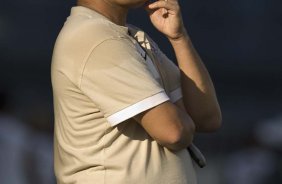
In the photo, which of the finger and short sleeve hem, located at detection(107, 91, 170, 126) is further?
the finger

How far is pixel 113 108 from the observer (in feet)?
5.73

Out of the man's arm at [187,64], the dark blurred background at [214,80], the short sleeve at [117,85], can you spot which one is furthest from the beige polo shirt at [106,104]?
the dark blurred background at [214,80]

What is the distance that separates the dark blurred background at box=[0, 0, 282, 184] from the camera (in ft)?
11.4

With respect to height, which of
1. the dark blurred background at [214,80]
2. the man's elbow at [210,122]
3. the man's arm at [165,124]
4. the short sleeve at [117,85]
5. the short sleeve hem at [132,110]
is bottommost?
the dark blurred background at [214,80]

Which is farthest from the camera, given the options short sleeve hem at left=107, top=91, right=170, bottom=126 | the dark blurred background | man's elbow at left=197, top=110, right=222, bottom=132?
the dark blurred background

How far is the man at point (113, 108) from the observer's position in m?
1.75

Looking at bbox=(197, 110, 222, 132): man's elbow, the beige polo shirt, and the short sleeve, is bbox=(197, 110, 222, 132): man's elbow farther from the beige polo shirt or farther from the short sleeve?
the short sleeve

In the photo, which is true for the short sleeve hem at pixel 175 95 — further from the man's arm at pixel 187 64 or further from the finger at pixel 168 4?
the finger at pixel 168 4

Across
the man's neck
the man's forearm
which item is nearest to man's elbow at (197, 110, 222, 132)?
the man's forearm

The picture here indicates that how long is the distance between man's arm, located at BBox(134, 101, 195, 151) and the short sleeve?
0.02m

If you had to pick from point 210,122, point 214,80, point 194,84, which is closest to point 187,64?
point 194,84

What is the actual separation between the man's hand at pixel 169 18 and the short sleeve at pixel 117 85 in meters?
0.22

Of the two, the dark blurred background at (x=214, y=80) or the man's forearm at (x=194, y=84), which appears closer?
the man's forearm at (x=194, y=84)

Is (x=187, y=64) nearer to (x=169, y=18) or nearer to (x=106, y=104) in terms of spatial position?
(x=169, y=18)
